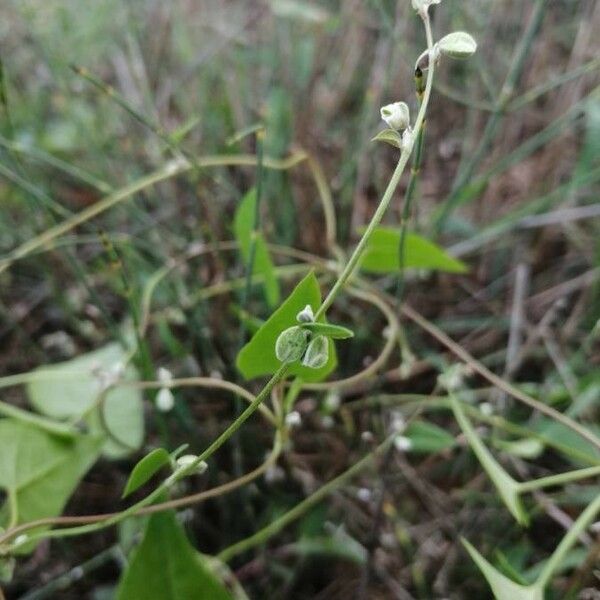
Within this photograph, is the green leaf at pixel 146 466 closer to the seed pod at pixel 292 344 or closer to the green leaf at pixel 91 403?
the seed pod at pixel 292 344

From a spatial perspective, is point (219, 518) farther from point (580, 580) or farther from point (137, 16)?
Result: point (137, 16)

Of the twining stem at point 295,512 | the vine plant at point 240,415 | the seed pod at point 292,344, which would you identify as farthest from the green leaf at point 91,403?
the seed pod at point 292,344

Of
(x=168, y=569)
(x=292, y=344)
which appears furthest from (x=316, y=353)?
(x=168, y=569)

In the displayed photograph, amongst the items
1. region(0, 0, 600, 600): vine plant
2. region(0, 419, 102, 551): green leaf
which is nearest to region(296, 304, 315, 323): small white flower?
region(0, 0, 600, 600): vine plant

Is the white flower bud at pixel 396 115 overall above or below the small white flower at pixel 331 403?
above

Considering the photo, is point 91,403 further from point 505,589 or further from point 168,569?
point 505,589
